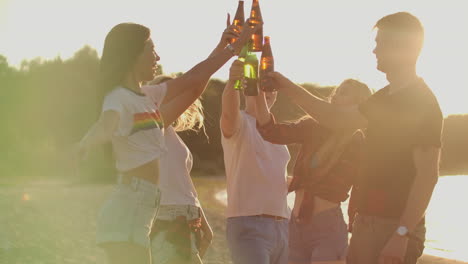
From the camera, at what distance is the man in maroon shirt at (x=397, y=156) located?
4.29m

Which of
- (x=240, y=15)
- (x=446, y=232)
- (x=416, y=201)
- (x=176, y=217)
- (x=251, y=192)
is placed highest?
(x=240, y=15)

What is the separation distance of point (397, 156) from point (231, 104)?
1.71 metres

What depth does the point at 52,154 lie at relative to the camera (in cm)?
5403

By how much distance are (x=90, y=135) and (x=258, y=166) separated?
179 cm

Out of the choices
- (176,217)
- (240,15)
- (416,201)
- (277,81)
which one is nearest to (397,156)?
(416,201)

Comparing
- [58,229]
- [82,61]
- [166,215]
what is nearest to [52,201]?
[58,229]

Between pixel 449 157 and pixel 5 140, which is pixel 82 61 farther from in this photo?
pixel 449 157

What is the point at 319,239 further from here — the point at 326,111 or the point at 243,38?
the point at 243,38

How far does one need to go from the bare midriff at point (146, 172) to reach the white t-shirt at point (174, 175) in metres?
1.13

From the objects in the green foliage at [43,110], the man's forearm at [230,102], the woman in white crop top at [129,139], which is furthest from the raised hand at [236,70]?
the green foliage at [43,110]

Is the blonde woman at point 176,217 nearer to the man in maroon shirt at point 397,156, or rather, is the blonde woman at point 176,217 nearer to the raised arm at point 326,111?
the raised arm at point 326,111

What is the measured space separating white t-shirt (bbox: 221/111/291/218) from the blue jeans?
0.07 meters

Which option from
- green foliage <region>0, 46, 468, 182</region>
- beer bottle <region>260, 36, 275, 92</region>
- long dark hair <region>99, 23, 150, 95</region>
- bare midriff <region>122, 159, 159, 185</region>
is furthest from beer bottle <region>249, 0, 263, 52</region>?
green foliage <region>0, 46, 468, 182</region>

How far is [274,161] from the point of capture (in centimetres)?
616
